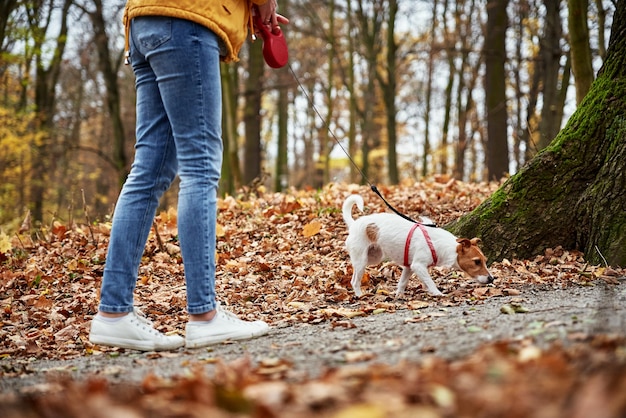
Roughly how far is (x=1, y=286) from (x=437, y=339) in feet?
15.4

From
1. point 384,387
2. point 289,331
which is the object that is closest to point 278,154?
point 289,331

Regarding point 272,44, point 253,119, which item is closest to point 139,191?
point 272,44

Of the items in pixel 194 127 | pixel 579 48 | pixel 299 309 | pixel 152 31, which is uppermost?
pixel 579 48

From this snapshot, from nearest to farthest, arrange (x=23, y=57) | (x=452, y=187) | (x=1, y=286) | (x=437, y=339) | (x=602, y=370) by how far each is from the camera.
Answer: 1. (x=602, y=370)
2. (x=437, y=339)
3. (x=1, y=286)
4. (x=452, y=187)
5. (x=23, y=57)

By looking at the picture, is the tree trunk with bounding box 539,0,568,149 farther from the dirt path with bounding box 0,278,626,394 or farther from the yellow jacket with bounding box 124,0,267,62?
the yellow jacket with bounding box 124,0,267,62

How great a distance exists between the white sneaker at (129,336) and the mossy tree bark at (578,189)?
3.20 m

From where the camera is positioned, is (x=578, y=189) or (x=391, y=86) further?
(x=391, y=86)

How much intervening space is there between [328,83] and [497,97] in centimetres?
586

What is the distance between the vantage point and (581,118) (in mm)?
5238

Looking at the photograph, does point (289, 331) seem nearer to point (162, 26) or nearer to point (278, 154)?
point (162, 26)

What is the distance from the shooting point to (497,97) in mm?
12758

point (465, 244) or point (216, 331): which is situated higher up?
point (465, 244)

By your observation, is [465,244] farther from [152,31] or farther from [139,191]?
[152,31]

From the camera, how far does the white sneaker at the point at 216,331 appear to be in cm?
307
